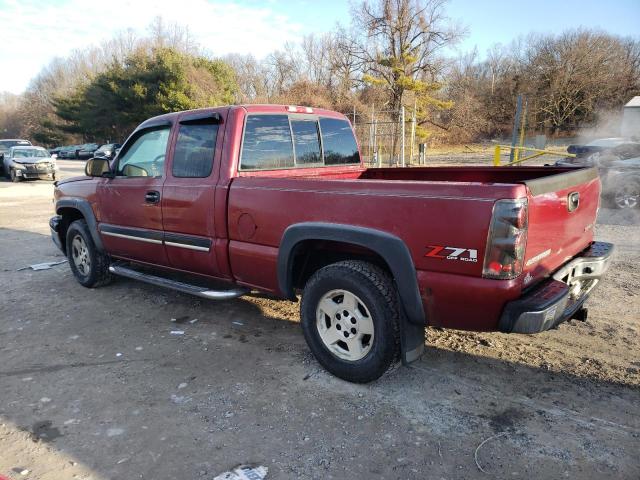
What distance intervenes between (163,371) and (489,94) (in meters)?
47.7

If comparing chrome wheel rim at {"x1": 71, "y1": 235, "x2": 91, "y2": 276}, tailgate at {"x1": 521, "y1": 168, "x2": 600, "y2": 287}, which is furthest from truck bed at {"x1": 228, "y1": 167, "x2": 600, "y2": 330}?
chrome wheel rim at {"x1": 71, "y1": 235, "x2": 91, "y2": 276}

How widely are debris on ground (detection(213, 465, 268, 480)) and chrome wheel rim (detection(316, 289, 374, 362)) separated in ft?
3.40

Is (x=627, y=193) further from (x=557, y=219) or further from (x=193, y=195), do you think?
(x=193, y=195)

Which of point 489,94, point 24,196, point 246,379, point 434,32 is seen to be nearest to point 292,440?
point 246,379

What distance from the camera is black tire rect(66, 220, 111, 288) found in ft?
17.7

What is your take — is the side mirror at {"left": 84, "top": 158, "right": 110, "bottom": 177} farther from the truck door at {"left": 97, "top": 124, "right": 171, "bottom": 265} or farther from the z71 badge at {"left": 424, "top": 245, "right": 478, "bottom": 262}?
the z71 badge at {"left": 424, "top": 245, "right": 478, "bottom": 262}

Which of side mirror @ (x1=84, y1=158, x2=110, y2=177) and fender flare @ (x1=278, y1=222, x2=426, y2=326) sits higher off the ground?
side mirror @ (x1=84, y1=158, x2=110, y2=177)

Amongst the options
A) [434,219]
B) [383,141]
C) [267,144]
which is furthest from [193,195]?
[383,141]

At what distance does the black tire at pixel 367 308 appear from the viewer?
9.82 ft

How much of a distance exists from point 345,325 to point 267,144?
5.84ft

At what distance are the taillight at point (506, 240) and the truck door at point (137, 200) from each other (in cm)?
300

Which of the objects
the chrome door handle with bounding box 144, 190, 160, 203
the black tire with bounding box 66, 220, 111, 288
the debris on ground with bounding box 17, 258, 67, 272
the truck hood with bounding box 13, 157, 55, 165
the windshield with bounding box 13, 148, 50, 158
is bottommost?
the debris on ground with bounding box 17, 258, 67, 272

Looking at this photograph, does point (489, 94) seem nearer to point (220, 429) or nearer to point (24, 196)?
point (24, 196)

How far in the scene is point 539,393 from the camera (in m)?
3.10
